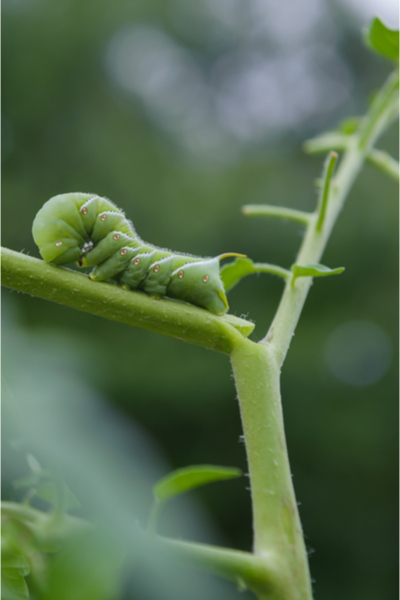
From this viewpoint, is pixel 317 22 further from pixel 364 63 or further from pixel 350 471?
pixel 350 471

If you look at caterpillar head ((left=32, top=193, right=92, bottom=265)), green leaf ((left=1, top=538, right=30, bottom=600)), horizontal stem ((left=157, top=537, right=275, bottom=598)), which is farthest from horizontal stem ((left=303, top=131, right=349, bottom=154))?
green leaf ((left=1, top=538, right=30, bottom=600))

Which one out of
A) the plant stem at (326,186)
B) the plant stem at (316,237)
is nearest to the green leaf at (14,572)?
the plant stem at (316,237)

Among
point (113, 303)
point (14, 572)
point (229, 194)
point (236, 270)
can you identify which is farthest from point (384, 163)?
point (229, 194)

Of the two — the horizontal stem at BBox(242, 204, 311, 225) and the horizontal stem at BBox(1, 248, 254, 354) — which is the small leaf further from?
the horizontal stem at BBox(1, 248, 254, 354)

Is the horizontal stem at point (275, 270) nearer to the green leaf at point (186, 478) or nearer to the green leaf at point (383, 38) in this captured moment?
the green leaf at point (186, 478)

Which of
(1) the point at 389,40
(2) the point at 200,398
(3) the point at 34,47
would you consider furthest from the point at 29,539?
(3) the point at 34,47

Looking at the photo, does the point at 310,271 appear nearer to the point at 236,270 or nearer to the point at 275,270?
the point at 275,270
